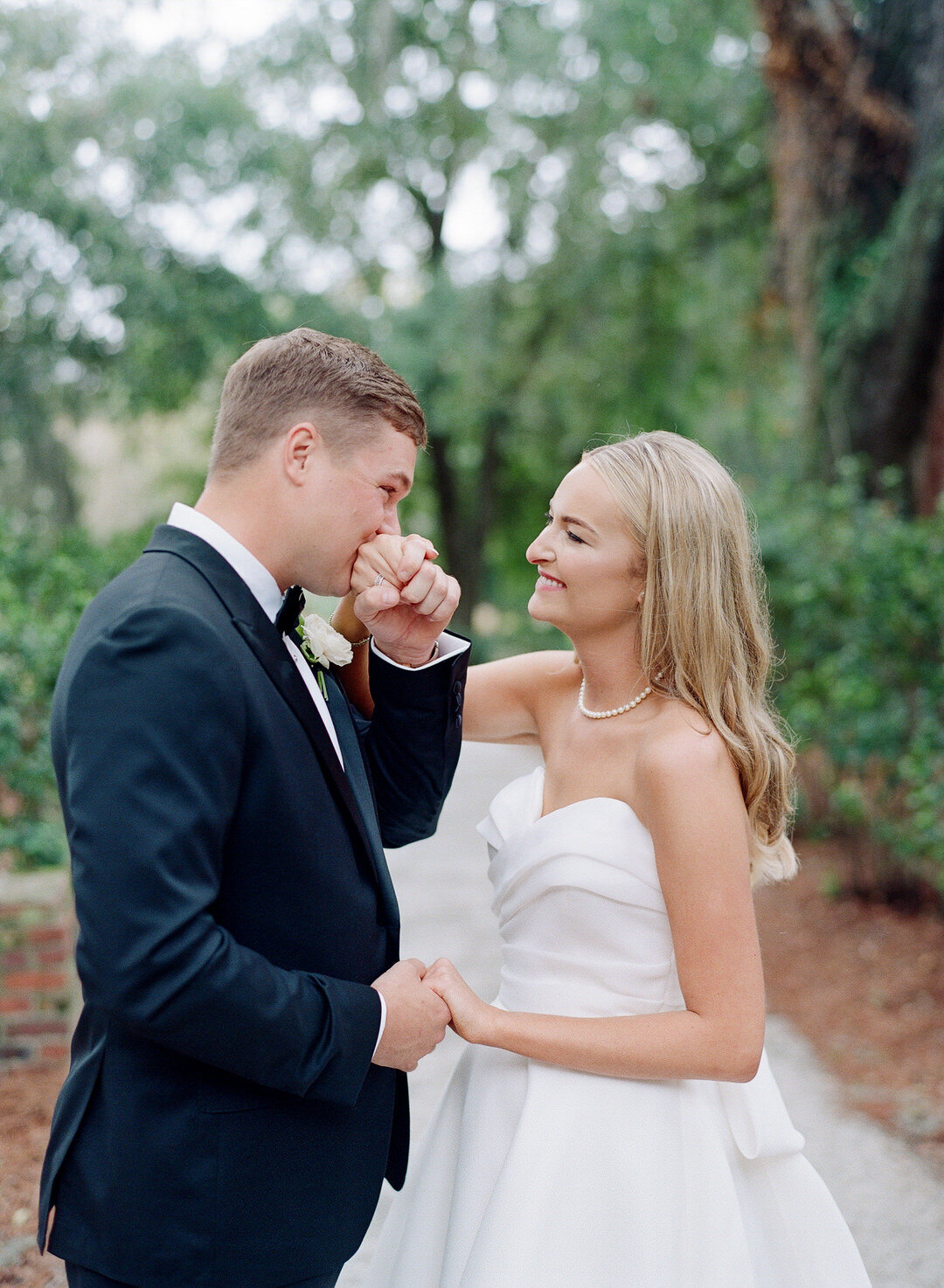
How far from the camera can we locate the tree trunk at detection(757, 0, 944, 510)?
24.2 ft

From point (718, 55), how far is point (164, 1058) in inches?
496

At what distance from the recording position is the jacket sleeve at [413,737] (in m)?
2.25

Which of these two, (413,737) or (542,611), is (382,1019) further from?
(542,611)

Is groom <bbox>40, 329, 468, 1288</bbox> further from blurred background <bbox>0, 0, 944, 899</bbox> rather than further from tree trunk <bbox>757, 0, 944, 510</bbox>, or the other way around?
tree trunk <bbox>757, 0, 944, 510</bbox>

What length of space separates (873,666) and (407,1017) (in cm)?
481

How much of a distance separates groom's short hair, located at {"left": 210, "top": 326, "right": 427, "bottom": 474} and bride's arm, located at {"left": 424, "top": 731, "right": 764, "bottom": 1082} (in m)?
0.84

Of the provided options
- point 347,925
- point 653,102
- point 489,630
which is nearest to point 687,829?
point 347,925

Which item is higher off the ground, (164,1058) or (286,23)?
(286,23)

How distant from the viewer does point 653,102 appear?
11688 mm

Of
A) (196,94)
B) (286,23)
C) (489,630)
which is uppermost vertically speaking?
(286,23)

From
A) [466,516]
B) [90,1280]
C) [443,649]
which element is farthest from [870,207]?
[466,516]

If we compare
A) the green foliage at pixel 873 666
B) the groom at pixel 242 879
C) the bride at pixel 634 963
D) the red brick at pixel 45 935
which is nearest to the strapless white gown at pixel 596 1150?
the bride at pixel 634 963

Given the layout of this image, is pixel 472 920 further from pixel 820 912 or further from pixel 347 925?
pixel 347 925

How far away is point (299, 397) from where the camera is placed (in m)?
1.90
